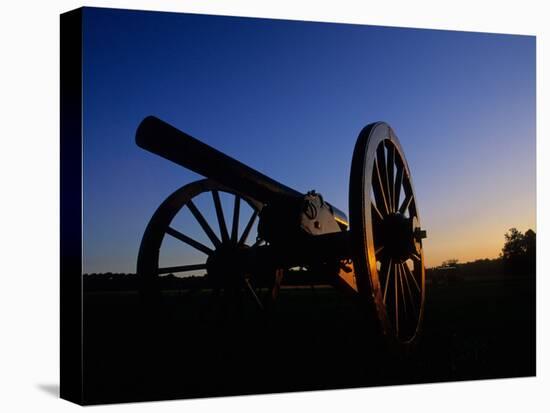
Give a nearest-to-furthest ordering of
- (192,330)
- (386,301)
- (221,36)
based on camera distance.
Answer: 1. (221,36)
2. (386,301)
3. (192,330)

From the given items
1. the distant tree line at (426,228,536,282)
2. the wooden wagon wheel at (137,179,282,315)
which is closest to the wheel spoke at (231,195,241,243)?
the wooden wagon wheel at (137,179,282,315)

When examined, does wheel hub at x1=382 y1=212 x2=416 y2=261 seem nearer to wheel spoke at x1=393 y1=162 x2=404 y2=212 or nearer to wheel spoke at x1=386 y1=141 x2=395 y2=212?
wheel spoke at x1=386 y1=141 x2=395 y2=212

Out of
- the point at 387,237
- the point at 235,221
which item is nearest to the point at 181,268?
the point at 235,221

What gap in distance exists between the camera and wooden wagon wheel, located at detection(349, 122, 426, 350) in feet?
22.4

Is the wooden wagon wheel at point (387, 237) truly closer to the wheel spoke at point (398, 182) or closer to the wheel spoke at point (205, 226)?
the wheel spoke at point (398, 182)

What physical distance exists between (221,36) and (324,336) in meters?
2.57

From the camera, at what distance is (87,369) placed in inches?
254

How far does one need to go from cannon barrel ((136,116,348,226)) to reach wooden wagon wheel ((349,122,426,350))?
73 cm

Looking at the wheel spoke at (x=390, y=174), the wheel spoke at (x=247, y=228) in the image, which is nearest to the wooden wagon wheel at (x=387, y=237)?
A: the wheel spoke at (x=390, y=174)

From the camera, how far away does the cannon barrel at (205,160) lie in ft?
22.4

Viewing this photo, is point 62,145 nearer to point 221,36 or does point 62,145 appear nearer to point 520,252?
point 221,36

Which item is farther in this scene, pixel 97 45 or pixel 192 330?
pixel 192 330

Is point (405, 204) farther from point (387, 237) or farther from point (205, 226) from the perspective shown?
point (205, 226)

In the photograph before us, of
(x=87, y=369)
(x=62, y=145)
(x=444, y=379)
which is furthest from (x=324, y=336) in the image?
(x=62, y=145)
